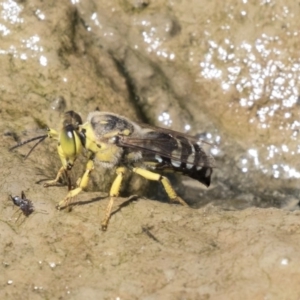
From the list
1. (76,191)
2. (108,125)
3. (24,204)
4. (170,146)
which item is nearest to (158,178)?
(170,146)

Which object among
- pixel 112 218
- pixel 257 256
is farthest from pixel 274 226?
pixel 112 218

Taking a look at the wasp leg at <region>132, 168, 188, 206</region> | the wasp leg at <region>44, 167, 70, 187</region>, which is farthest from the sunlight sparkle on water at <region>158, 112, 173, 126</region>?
the wasp leg at <region>44, 167, 70, 187</region>

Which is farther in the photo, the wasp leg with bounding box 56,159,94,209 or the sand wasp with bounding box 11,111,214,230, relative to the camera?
the sand wasp with bounding box 11,111,214,230

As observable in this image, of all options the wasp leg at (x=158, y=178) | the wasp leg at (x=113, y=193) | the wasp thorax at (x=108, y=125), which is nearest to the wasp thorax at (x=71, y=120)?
the wasp thorax at (x=108, y=125)

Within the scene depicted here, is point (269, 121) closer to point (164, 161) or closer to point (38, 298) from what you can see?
point (164, 161)

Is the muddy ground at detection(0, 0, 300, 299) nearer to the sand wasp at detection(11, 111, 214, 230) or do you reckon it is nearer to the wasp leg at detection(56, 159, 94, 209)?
the wasp leg at detection(56, 159, 94, 209)

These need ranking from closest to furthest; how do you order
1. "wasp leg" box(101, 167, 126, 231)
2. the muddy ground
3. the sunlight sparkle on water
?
the muddy ground, "wasp leg" box(101, 167, 126, 231), the sunlight sparkle on water

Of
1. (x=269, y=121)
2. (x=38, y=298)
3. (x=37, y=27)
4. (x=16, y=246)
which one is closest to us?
(x=38, y=298)
